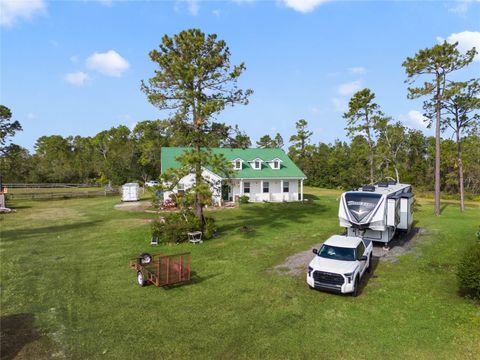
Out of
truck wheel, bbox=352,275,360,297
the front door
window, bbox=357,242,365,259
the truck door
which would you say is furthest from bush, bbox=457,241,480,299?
the front door

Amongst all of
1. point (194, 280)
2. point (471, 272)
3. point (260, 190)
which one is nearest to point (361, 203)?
point (471, 272)

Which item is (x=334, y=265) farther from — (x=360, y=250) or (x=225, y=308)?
(x=225, y=308)

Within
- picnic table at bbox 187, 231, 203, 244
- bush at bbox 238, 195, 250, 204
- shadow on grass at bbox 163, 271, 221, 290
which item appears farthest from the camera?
bush at bbox 238, 195, 250, 204

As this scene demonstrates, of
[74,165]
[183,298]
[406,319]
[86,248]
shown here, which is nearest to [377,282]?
[406,319]

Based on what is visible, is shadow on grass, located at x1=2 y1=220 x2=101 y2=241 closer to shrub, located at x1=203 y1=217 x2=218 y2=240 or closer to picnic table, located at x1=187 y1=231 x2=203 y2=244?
picnic table, located at x1=187 y1=231 x2=203 y2=244

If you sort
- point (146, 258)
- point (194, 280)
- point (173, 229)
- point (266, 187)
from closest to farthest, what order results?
point (194, 280) → point (146, 258) → point (173, 229) → point (266, 187)

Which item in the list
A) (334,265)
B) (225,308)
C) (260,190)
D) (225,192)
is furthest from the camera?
(260,190)
